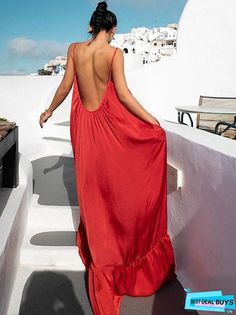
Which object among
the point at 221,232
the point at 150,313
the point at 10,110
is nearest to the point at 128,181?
the point at 221,232

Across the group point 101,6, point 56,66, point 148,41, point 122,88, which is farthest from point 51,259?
point 148,41

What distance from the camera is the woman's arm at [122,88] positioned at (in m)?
1.71

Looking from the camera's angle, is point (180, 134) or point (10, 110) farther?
point (10, 110)

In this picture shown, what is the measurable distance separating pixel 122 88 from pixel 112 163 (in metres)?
0.38

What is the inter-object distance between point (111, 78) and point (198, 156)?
0.59 meters

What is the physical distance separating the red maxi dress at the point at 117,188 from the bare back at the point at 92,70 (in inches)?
1.3

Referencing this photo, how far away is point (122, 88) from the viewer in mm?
1728

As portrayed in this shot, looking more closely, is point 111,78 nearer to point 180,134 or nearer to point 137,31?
point 180,134

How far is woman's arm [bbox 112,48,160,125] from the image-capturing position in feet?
5.60

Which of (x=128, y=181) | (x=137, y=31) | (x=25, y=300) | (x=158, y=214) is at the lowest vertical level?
(x=25, y=300)

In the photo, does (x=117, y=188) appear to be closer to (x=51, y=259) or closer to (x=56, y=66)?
(x=51, y=259)

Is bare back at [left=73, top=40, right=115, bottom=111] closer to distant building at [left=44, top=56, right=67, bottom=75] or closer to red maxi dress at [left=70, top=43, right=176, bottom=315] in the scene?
red maxi dress at [left=70, top=43, right=176, bottom=315]

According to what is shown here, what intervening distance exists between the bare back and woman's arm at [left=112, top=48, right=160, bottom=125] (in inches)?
1.4

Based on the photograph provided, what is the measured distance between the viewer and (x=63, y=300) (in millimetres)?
1818
